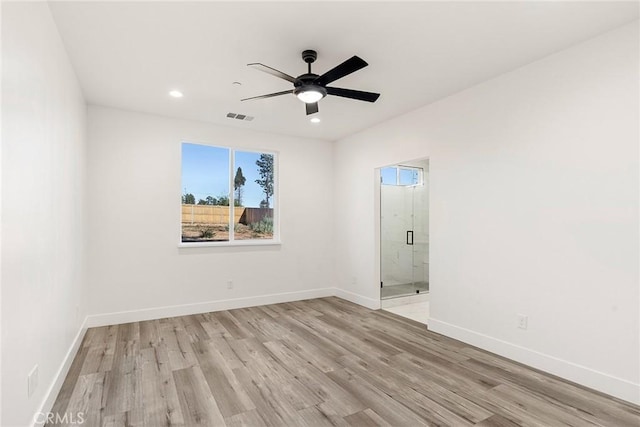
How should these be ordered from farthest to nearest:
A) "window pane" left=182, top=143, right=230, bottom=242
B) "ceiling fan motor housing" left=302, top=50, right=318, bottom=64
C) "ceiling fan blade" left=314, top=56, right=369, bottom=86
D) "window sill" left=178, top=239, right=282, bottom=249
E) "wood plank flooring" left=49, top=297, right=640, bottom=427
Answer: "window pane" left=182, top=143, right=230, bottom=242
"window sill" left=178, top=239, right=282, bottom=249
"ceiling fan motor housing" left=302, top=50, right=318, bottom=64
"ceiling fan blade" left=314, top=56, right=369, bottom=86
"wood plank flooring" left=49, top=297, right=640, bottom=427

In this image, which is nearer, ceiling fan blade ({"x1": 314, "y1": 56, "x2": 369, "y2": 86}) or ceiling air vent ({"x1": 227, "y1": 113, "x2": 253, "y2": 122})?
ceiling fan blade ({"x1": 314, "y1": 56, "x2": 369, "y2": 86})

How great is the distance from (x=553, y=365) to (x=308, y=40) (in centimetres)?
347

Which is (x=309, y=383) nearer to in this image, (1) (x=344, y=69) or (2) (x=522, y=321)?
(2) (x=522, y=321)

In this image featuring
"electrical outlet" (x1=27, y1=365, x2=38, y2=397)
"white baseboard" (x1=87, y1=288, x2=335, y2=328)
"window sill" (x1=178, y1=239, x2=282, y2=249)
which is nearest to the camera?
"electrical outlet" (x1=27, y1=365, x2=38, y2=397)

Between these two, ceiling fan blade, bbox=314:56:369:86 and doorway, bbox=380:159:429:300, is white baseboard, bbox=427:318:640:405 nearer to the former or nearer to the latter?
doorway, bbox=380:159:429:300

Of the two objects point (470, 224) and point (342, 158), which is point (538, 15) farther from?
point (342, 158)

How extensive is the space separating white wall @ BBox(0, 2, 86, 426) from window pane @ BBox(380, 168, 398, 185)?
13.1ft

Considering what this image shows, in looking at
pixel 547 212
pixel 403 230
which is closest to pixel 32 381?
pixel 547 212

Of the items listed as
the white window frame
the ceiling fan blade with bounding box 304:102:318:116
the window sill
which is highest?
the ceiling fan blade with bounding box 304:102:318:116

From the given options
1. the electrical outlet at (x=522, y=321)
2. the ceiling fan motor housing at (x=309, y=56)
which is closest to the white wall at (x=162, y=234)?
the ceiling fan motor housing at (x=309, y=56)

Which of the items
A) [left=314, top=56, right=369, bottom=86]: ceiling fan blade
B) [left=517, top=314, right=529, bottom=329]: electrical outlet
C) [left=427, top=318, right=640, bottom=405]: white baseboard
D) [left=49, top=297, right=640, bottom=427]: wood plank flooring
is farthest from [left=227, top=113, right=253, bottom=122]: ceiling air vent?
[left=517, top=314, right=529, bottom=329]: electrical outlet

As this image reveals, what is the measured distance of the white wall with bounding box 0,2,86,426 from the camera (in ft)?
5.31

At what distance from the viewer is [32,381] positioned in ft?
6.34

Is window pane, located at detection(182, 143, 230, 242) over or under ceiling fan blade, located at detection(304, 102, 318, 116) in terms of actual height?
under
